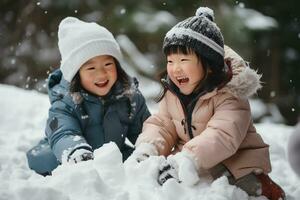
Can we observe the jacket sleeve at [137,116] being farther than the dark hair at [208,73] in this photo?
Yes

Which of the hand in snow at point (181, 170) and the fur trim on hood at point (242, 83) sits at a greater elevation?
the fur trim on hood at point (242, 83)

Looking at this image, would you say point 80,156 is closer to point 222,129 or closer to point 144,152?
point 144,152

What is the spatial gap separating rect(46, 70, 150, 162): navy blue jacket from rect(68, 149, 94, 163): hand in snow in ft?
0.45

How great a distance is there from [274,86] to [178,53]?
17.6ft

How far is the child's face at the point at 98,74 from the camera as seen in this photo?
106 inches

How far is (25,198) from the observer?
183 cm

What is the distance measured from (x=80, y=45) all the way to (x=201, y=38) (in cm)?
69

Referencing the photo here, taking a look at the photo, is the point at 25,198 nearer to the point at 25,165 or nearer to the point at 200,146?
the point at 200,146

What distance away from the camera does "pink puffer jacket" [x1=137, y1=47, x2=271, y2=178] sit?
2248 millimetres

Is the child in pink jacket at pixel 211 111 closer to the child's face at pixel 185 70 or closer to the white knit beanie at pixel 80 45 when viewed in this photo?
the child's face at pixel 185 70

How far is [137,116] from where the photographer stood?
9.81 feet

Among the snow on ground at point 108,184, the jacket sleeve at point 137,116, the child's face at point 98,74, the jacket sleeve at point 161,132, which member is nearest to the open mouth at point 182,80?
the jacket sleeve at point 161,132

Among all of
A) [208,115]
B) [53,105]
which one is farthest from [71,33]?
[208,115]

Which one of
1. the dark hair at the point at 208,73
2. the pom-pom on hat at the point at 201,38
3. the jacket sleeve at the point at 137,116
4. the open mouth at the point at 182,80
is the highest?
the pom-pom on hat at the point at 201,38
